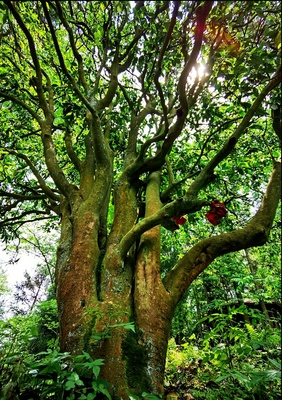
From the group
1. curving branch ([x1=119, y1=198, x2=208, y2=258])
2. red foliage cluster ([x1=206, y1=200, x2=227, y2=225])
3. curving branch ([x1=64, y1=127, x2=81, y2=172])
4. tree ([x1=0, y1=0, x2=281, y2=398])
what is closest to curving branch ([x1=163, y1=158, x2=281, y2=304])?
tree ([x1=0, y1=0, x2=281, y2=398])

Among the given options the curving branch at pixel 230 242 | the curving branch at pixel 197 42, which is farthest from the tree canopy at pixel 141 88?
the curving branch at pixel 230 242

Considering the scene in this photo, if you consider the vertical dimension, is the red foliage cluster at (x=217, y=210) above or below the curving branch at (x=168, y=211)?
above

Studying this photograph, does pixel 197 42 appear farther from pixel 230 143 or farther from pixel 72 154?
pixel 72 154

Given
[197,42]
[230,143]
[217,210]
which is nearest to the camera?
[197,42]

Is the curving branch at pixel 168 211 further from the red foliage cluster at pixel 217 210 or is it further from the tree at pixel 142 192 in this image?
the red foliage cluster at pixel 217 210

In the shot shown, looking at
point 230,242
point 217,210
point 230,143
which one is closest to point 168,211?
point 217,210

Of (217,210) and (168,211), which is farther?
(217,210)

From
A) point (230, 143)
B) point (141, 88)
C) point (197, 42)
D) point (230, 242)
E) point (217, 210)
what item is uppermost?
point (141, 88)

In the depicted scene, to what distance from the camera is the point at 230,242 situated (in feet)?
9.77

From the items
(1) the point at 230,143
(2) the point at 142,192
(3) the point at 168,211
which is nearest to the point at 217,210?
(3) the point at 168,211

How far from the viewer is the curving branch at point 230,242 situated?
2.92 meters

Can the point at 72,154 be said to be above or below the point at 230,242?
above

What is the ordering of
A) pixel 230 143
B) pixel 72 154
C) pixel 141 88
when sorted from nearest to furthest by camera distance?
pixel 230 143, pixel 72 154, pixel 141 88

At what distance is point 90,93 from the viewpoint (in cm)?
395
